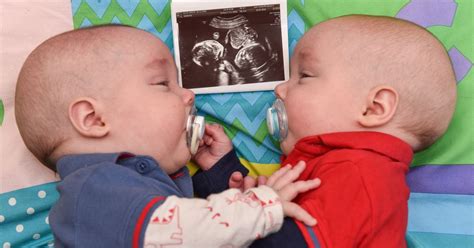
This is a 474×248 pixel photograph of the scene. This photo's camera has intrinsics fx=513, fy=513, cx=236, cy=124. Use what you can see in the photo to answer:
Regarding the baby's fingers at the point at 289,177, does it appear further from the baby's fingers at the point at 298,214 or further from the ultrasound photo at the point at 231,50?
the ultrasound photo at the point at 231,50

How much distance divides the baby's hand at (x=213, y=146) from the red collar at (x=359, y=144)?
0.29 metres

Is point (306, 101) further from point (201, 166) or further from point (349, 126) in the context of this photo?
point (201, 166)

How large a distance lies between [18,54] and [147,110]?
0.54 m

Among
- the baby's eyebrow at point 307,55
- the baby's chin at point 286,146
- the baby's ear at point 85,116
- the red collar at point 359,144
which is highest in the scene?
the baby's eyebrow at point 307,55

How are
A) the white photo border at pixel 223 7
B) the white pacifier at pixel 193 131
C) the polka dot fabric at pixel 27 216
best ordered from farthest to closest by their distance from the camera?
1. the white photo border at pixel 223 7
2. the polka dot fabric at pixel 27 216
3. the white pacifier at pixel 193 131

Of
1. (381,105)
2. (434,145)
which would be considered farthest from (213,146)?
(434,145)

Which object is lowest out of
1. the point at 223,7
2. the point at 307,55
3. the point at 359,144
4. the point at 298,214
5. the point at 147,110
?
the point at 298,214

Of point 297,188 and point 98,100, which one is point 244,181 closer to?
point 297,188

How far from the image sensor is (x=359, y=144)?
4.00 feet

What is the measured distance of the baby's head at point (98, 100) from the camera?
127cm

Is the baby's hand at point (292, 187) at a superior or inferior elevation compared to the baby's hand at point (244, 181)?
superior

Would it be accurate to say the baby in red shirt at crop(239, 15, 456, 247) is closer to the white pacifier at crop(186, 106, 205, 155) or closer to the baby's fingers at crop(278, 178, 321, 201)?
the baby's fingers at crop(278, 178, 321, 201)

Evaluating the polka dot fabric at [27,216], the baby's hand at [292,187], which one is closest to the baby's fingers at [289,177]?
the baby's hand at [292,187]

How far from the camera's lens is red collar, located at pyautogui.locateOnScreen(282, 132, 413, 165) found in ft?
4.00
